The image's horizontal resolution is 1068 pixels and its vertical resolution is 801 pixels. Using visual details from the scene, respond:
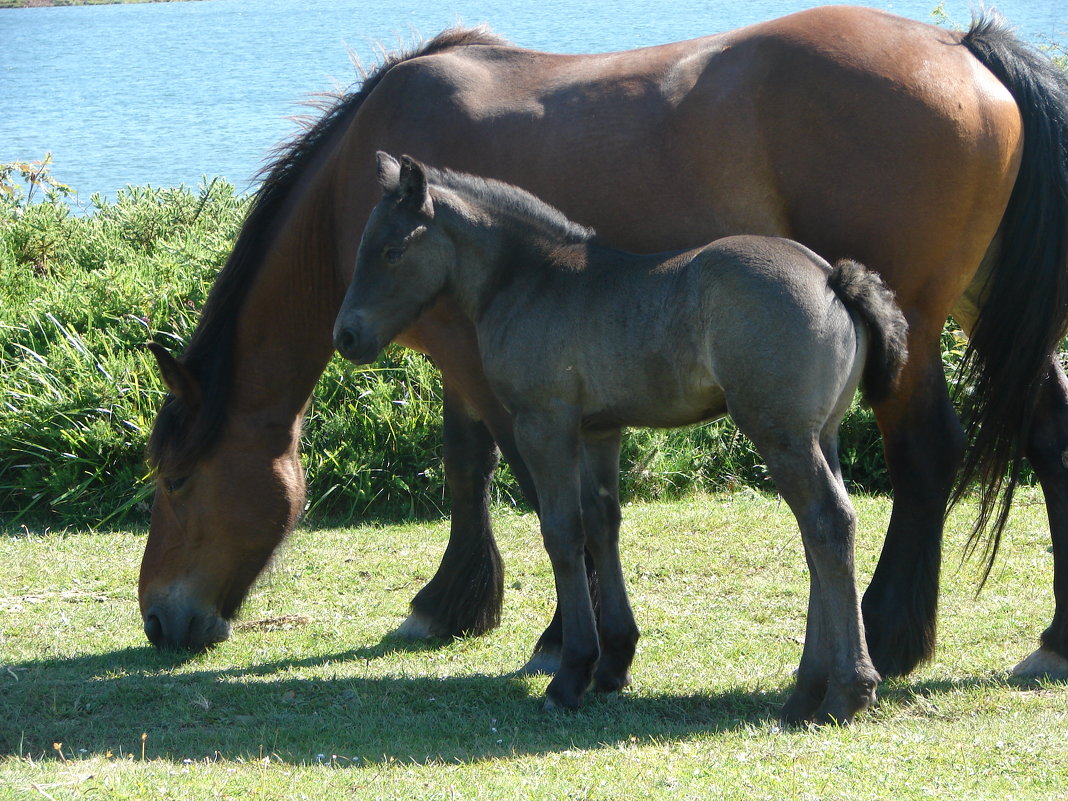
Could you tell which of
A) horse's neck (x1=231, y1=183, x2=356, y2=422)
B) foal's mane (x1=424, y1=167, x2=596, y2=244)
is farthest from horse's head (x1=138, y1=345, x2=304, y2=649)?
foal's mane (x1=424, y1=167, x2=596, y2=244)

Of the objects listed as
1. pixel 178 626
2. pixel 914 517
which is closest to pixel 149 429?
pixel 178 626

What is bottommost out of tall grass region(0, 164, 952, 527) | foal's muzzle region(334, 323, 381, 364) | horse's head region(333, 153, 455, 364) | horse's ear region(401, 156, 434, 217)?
tall grass region(0, 164, 952, 527)

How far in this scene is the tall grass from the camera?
7652 millimetres

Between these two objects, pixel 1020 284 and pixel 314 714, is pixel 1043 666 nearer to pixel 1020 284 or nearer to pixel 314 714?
pixel 1020 284

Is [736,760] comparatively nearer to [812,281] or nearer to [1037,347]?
[812,281]

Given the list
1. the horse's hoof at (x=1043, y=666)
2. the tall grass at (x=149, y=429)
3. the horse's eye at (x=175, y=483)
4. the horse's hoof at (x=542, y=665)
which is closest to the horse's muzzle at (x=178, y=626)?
the horse's eye at (x=175, y=483)

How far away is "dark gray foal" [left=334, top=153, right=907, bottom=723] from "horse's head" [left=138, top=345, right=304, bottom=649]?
144 cm

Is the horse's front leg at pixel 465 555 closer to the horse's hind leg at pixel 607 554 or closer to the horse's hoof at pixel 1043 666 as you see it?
the horse's hind leg at pixel 607 554

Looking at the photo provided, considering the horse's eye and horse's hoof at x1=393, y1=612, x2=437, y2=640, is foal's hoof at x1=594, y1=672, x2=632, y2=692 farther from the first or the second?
the horse's eye

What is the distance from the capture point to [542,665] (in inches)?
185

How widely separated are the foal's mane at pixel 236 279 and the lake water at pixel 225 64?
6.10 meters

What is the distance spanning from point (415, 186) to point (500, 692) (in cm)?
191

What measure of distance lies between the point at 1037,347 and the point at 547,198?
6.28 feet

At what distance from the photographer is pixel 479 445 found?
5.57 meters
